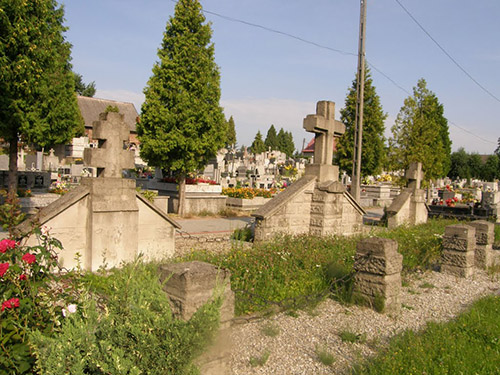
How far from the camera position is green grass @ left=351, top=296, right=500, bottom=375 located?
3500mm

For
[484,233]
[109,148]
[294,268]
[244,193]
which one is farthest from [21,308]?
[244,193]

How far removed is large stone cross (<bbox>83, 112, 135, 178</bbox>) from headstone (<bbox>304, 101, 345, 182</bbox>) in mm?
4257

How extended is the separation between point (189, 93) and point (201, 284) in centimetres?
1253

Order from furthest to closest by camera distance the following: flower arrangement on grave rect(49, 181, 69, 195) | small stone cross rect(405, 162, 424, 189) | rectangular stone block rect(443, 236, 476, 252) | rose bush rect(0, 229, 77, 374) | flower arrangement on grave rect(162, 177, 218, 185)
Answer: flower arrangement on grave rect(162, 177, 218, 185), flower arrangement on grave rect(49, 181, 69, 195), small stone cross rect(405, 162, 424, 189), rectangular stone block rect(443, 236, 476, 252), rose bush rect(0, 229, 77, 374)

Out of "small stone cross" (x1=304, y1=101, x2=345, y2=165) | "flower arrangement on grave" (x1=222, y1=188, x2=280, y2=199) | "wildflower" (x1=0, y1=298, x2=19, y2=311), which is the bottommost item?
"wildflower" (x1=0, y1=298, x2=19, y2=311)

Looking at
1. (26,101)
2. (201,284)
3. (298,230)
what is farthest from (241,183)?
(201,284)

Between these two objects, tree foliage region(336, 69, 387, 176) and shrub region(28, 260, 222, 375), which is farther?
tree foliage region(336, 69, 387, 176)

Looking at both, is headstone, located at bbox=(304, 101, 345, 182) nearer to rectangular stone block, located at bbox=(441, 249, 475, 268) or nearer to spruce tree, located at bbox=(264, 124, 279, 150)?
rectangular stone block, located at bbox=(441, 249, 475, 268)

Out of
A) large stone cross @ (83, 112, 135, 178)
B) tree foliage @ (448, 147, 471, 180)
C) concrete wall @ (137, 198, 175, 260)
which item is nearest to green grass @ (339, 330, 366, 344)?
concrete wall @ (137, 198, 175, 260)

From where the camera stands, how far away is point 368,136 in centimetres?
2369

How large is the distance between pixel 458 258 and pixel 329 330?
423 cm

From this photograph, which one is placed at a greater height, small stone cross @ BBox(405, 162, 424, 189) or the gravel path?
small stone cross @ BBox(405, 162, 424, 189)

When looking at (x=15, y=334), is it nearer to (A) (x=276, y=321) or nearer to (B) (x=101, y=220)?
(A) (x=276, y=321)

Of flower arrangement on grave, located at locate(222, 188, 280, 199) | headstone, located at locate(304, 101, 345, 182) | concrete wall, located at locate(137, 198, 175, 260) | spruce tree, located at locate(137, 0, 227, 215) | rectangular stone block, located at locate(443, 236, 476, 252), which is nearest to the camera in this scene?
concrete wall, located at locate(137, 198, 175, 260)
